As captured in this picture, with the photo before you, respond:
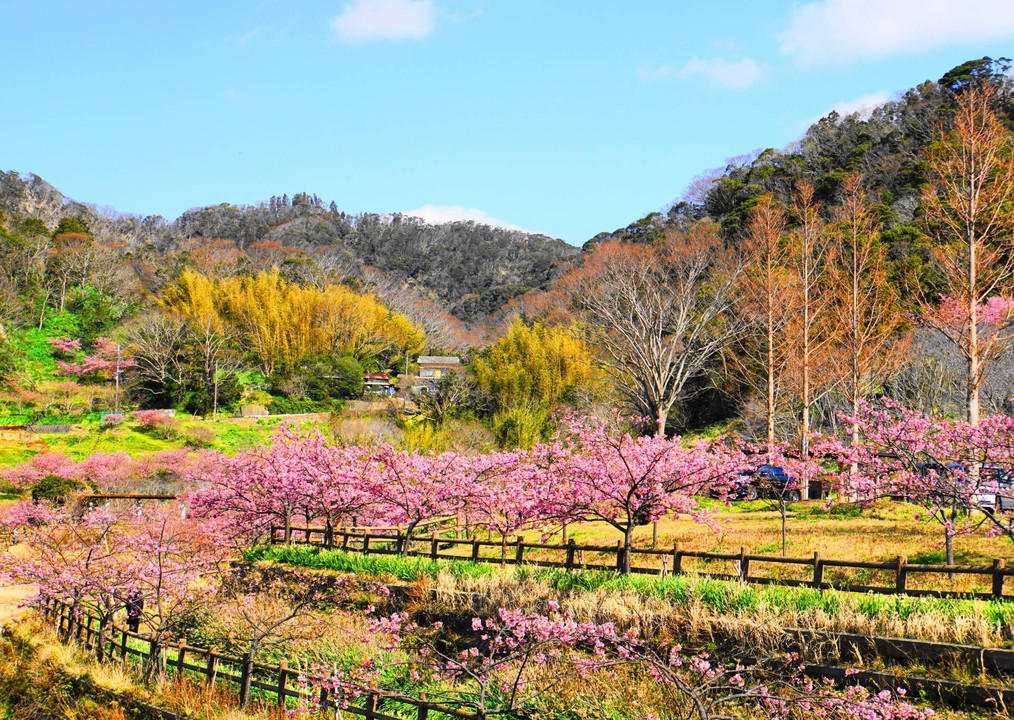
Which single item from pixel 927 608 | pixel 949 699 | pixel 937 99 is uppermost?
pixel 937 99

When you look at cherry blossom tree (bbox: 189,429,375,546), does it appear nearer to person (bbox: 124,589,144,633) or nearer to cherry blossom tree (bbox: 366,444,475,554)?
cherry blossom tree (bbox: 366,444,475,554)

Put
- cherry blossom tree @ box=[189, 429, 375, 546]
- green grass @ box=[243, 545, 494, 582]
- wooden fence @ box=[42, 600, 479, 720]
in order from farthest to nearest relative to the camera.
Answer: cherry blossom tree @ box=[189, 429, 375, 546]
green grass @ box=[243, 545, 494, 582]
wooden fence @ box=[42, 600, 479, 720]

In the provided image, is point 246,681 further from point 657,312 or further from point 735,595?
point 657,312

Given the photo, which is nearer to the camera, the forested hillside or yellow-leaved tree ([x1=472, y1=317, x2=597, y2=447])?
the forested hillside

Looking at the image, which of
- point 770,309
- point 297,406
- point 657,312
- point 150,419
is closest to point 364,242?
point 297,406

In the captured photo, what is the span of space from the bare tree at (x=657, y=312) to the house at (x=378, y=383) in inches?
889

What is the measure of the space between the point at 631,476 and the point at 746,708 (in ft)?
14.9

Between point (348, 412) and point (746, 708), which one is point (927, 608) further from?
point (348, 412)

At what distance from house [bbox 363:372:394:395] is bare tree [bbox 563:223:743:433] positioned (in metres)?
22.6

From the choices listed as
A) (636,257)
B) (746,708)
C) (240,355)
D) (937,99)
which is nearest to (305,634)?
(746,708)

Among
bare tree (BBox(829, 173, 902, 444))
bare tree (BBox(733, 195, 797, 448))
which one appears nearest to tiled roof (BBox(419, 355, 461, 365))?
bare tree (BBox(733, 195, 797, 448))

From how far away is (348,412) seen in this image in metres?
44.8

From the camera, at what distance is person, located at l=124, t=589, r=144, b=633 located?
11.0m

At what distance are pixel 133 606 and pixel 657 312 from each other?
71.2ft
